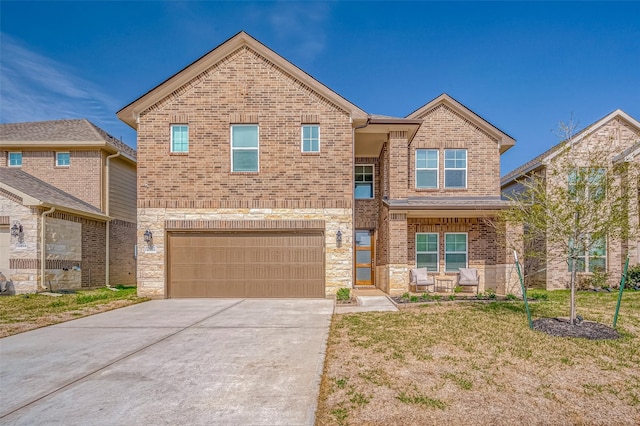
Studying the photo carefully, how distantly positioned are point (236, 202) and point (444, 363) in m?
8.56

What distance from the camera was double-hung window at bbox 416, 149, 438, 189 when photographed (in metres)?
15.3

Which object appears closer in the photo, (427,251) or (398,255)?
(398,255)

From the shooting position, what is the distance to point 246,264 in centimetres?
1246

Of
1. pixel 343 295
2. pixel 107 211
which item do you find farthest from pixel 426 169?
pixel 107 211

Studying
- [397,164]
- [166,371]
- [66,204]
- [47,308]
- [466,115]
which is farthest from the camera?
[466,115]

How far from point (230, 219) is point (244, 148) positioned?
231 cm

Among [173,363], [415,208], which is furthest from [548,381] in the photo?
[415,208]

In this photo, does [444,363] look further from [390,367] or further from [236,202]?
[236,202]

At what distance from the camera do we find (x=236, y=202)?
12461 mm

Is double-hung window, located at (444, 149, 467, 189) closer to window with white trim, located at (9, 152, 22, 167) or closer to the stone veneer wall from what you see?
the stone veneer wall

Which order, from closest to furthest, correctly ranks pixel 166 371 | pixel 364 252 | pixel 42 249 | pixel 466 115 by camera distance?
pixel 166 371 → pixel 42 249 → pixel 466 115 → pixel 364 252

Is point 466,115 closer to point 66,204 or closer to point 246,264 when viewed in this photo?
point 246,264

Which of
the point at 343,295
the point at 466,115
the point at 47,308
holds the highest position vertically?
the point at 466,115

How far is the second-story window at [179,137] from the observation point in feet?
41.3
